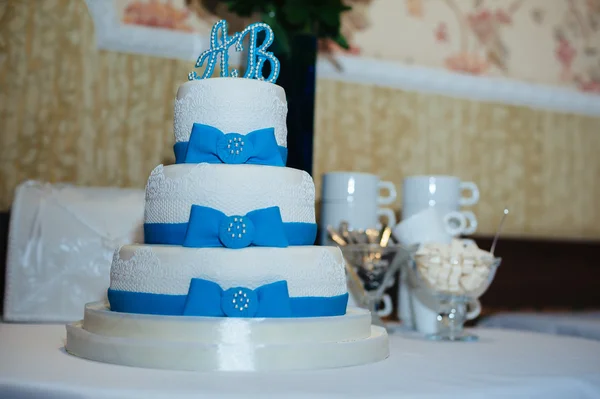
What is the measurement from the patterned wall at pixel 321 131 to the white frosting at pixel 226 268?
0.82 metres

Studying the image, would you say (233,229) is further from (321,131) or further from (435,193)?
(321,131)

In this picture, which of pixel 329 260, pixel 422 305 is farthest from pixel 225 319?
pixel 422 305

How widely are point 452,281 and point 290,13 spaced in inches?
29.8

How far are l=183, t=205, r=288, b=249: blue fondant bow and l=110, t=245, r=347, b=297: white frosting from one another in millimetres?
19

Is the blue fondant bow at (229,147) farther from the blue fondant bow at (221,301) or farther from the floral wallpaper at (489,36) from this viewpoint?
the floral wallpaper at (489,36)

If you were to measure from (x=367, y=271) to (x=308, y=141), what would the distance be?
16.0 inches

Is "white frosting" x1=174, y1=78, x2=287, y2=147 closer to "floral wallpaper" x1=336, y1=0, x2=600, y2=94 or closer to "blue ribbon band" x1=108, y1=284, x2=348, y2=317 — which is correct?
"blue ribbon band" x1=108, y1=284, x2=348, y2=317

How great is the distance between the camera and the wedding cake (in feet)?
3.49

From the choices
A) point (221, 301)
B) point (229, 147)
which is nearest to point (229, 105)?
point (229, 147)

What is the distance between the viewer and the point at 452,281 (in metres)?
1.55

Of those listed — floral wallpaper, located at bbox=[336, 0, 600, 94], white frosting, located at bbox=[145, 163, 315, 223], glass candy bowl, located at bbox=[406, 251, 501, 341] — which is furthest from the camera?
floral wallpaper, located at bbox=[336, 0, 600, 94]

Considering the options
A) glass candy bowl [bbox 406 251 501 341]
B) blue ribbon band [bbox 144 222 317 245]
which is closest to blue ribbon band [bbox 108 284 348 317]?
blue ribbon band [bbox 144 222 317 245]

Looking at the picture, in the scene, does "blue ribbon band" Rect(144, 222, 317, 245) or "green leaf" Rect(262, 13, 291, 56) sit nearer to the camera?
"blue ribbon band" Rect(144, 222, 317, 245)

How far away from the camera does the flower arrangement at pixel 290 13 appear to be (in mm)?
1822
